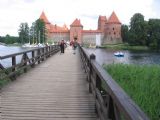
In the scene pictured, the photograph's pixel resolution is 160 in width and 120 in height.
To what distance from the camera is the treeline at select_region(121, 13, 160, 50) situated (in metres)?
108

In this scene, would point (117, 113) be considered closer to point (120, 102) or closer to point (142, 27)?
point (120, 102)

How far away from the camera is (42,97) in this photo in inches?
338

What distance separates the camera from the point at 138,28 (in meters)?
107

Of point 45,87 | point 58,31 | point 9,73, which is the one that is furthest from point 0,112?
point 58,31

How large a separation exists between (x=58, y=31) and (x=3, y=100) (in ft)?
512

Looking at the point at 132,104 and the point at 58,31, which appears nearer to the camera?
the point at 132,104

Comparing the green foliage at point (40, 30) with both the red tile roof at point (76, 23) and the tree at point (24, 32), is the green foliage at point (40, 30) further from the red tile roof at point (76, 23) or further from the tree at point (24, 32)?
the red tile roof at point (76, 23)

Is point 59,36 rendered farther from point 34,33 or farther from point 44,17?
point 34,33

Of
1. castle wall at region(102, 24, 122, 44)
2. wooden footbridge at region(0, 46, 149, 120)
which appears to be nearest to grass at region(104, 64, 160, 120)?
wooden footbridge at region(0, 46, 149, 120)

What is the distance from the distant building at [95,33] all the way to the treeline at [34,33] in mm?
8353

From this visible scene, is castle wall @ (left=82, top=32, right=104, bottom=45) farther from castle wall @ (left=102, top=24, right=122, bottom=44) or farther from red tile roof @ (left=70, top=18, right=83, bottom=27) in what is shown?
red tile roof @ (left=70, top=18, right=83, bottom=27)

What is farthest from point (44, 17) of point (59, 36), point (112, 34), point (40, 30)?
point (112, 34)

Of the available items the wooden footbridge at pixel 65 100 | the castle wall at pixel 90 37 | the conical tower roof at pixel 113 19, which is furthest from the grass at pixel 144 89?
the castle wall at pixel 90 37

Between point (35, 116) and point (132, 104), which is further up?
point (132, 104)
